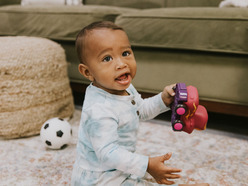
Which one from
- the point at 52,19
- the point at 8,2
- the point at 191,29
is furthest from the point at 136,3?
the point at 8,2

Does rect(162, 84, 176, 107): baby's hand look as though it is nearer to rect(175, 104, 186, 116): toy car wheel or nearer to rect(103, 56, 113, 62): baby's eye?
rect(175, 104, 186, 116): toy car wheel

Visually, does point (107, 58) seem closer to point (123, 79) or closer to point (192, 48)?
point (123, 79)

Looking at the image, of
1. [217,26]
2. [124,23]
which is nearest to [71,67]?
[124,23]

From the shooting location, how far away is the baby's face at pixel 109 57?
2.21 feet

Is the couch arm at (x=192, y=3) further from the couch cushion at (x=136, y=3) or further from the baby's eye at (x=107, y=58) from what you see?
the baby's eye at (x=107, y=58)

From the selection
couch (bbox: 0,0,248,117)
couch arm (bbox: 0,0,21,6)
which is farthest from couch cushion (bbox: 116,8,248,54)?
couch arm (bbox: 0,0,21,6)

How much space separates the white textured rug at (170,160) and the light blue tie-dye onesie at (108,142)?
20 cm

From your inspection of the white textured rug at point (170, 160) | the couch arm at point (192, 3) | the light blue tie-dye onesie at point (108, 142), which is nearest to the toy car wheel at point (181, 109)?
the light blue tie-dye onesie at point (108, 142)

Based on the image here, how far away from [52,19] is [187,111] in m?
1.10

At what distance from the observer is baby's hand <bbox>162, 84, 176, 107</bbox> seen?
2.57ft

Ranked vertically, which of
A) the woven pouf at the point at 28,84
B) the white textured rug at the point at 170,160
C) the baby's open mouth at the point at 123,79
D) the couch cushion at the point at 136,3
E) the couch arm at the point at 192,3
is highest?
the couch arm at the point at 192,3

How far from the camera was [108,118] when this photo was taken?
2.20 ft

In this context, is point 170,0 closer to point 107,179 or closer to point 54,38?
point 54,38

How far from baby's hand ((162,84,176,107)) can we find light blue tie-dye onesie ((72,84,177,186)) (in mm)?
93
